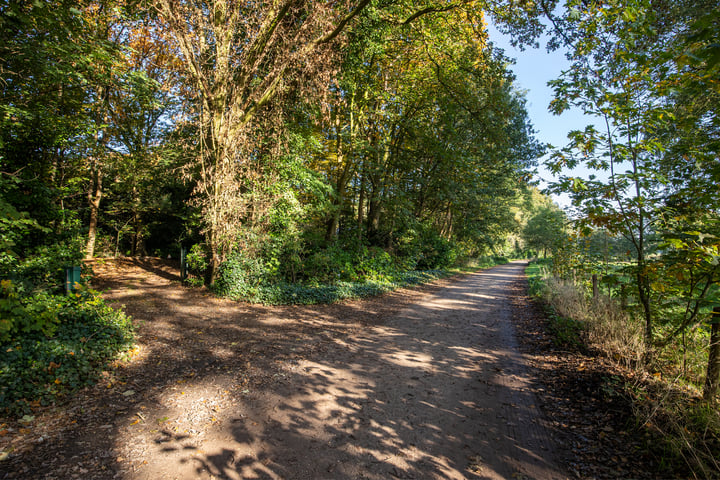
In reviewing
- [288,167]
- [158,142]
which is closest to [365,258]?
[288,167]

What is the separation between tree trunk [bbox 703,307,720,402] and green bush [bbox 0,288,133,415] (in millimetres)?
7075

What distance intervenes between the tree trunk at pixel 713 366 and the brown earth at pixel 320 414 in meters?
0.80

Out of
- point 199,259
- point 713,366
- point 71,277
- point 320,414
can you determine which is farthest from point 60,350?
point 713,366

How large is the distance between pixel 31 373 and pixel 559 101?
8395mm

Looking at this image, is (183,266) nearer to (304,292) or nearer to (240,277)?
(240,277)

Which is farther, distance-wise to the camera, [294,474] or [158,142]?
[158,142]

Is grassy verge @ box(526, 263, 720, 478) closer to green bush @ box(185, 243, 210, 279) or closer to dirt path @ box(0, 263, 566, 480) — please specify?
dirt path @ box(0, 263, 566, 480)

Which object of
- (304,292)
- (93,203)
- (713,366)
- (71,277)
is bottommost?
(304,292)

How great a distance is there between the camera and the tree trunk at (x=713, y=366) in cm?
314

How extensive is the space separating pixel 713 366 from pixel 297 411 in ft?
15.3

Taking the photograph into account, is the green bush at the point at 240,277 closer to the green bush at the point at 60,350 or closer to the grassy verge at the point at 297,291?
the grassy verge at the point at 297,291

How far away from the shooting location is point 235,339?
19.6 ft

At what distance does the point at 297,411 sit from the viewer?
3721 mm

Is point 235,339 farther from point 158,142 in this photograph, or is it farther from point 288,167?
point 158,142
